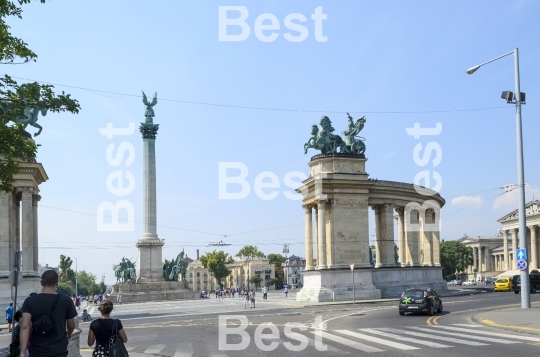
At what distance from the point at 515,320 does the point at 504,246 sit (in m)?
126

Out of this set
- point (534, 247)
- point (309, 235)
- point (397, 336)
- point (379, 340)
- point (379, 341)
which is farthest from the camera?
point (534, 247)

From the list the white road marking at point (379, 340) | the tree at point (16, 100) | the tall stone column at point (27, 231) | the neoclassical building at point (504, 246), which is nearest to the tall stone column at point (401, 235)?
the tall stone column at point (27, 231)

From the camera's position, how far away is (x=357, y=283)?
56.6 meters

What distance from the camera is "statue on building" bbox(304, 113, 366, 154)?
5941 cm

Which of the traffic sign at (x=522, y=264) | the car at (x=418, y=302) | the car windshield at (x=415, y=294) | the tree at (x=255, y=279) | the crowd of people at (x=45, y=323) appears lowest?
the tree at (x=255, y=279)

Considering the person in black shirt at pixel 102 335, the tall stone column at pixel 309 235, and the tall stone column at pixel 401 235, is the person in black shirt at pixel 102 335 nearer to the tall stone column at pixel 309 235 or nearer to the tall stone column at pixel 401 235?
the tall stone column at pixel 309 235

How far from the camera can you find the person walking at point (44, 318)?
28.5ft

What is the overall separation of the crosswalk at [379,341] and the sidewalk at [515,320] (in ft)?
3.07


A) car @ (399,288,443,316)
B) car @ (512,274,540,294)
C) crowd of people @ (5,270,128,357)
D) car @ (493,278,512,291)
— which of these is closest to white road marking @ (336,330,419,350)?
car @ (399,288,443,316)

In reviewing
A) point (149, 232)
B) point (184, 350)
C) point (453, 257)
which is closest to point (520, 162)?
point (184, 350)

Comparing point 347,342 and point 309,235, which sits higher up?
point 309,235

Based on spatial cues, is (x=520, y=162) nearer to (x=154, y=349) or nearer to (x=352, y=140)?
(x=154, y=349)

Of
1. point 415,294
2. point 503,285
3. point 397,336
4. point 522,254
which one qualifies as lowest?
point 503,285

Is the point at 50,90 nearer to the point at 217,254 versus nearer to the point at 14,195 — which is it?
the point at 14,195
